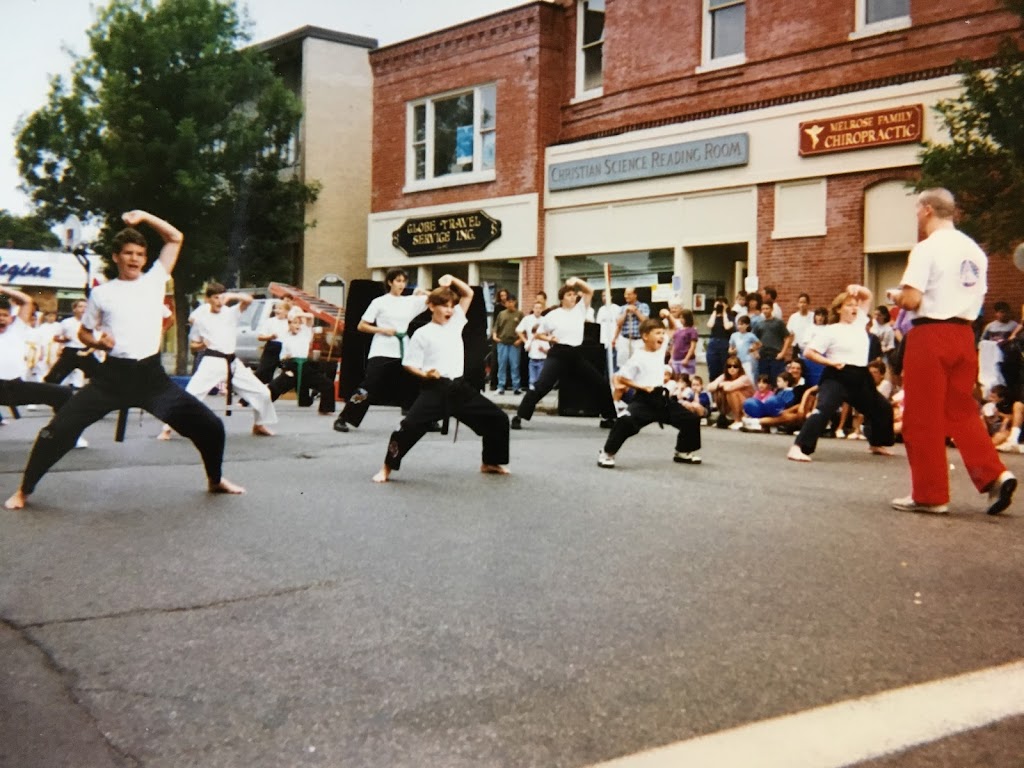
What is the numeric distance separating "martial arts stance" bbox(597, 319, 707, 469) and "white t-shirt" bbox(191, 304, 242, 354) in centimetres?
473

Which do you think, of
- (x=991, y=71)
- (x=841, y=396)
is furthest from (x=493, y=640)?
(x=991, y=71)

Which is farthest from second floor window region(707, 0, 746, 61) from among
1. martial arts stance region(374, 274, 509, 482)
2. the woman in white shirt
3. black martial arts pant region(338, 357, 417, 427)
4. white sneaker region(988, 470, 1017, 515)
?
white sneaker region(988, 470, 1017, 515)

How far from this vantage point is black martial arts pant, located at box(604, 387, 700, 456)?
1057 cm

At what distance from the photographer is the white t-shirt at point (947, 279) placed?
25.1ft

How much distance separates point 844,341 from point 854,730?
8.23 m

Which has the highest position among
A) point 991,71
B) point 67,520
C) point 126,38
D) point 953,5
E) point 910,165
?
point 126,38

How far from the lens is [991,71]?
1814 centimetres

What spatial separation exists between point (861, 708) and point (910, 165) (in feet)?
56.7

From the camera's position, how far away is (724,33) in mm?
22703

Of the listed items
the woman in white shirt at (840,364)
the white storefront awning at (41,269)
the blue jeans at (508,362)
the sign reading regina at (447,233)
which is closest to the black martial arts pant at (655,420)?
the woman in white shirt at (840,364)

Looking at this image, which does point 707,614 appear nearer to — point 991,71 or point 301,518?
point 301,518

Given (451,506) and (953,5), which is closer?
(451,506)

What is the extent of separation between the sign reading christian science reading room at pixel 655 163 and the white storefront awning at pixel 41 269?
29.2 m

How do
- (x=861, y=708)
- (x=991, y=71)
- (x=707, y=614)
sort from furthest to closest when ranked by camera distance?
(x=991, y=71), (x=707, y=614), (x=861, y=708)
